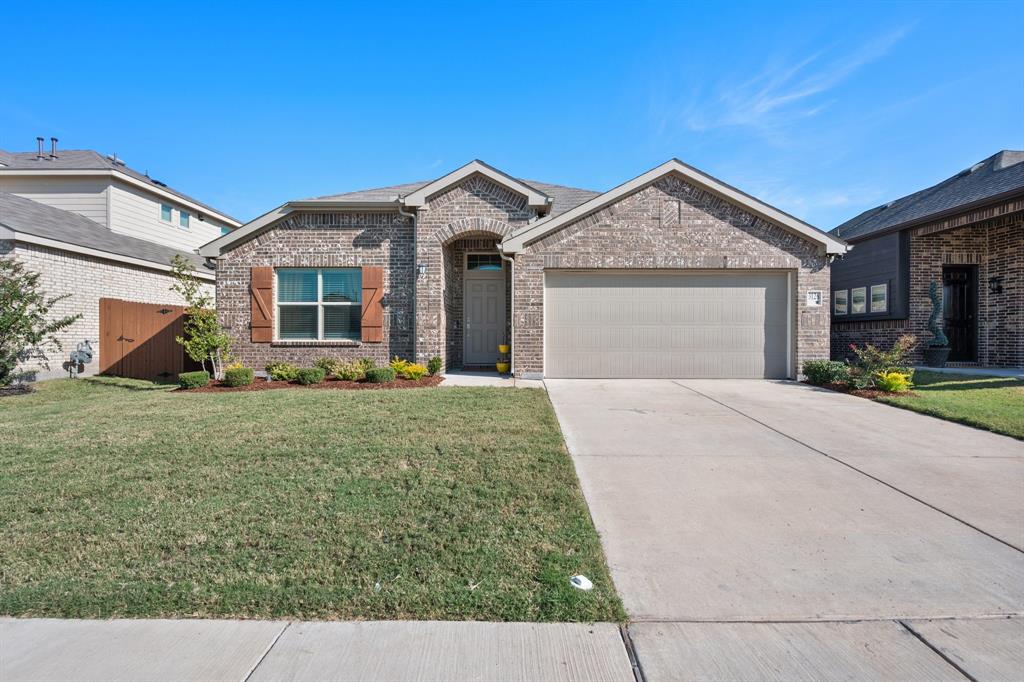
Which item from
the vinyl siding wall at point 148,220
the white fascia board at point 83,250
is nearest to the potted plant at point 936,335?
the white fascia board at point 83,250

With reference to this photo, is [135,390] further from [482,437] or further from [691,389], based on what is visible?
[691,389]

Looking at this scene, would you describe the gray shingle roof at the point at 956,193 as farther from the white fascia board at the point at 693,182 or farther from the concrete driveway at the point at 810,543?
the concrete driveway at the point at 810,543

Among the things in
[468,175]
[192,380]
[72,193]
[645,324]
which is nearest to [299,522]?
[192,380]

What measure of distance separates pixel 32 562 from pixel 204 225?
2112 cm

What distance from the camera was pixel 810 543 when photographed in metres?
3.01

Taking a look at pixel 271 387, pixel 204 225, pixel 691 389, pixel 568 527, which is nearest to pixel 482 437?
pixel 568 527

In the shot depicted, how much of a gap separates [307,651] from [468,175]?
31.8 feet

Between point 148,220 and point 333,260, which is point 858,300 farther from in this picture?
point 148,220

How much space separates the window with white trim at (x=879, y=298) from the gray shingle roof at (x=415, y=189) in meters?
8.21

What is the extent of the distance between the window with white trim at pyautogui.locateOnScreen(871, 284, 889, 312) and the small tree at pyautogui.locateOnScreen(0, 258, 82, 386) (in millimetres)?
19265

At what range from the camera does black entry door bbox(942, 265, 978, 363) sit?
12.6m

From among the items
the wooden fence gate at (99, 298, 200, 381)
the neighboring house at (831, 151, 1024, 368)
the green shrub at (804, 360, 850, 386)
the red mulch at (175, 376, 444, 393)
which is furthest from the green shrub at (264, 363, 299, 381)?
the neighboring house at (831, 151, 1024, 368)

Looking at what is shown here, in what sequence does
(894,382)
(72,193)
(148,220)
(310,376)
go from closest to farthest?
1. (894,382)
2. (310,376)
3. (72,193)
4. (148,220)

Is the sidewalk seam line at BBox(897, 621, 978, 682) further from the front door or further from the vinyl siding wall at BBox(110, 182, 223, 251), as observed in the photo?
the vinyl siding wall at BBox(110, 182, 223, 251)
